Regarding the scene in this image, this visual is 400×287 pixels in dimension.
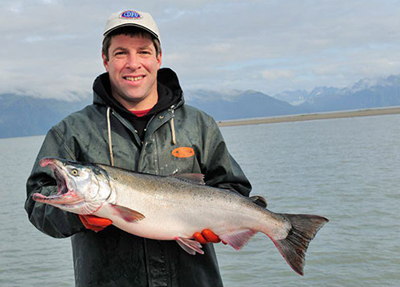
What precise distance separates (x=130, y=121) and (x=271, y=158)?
26.8 m

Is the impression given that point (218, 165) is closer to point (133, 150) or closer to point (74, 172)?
point (133, 150)

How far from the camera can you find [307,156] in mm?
29219

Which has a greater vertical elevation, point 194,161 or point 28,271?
point 194,161

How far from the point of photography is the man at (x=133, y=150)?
365cm

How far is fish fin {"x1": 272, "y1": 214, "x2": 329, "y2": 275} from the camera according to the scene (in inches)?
147

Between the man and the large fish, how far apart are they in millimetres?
151

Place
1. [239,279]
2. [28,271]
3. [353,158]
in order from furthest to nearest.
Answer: [353,158], [28,271], [239,279]

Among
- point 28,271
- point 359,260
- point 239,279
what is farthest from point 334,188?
point 28,271

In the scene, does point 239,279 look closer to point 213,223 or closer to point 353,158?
point 213,223

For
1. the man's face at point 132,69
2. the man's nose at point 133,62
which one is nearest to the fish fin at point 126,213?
the man's face at point 132,69

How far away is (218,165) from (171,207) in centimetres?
66

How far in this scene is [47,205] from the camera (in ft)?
11.6

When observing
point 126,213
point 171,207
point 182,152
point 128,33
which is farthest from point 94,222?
point 128,33

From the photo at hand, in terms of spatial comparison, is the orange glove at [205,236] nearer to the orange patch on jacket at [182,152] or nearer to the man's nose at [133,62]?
the orange patch on jacket at [182,152]
